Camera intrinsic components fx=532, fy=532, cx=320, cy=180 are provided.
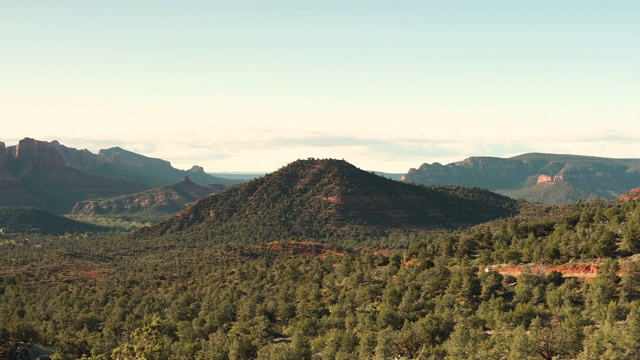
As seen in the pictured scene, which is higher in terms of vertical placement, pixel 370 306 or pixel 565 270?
pixel 565 270

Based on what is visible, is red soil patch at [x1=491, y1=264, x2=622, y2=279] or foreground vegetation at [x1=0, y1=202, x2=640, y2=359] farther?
red soil patch at [x1=491, y1=264, x2=622, y2=279]

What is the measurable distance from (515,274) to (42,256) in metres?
135

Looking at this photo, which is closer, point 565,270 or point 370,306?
point 565,270

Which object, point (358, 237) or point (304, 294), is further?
point (358, 237)

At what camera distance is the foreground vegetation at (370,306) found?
53.3 metres

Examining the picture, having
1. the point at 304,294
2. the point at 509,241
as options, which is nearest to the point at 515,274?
the point at 509,241

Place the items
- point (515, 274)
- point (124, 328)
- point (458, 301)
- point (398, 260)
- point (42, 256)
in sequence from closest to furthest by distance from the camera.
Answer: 1. point (458, 301)
2. point (515, 274)
3. point (124, 328)
4. point (398, 260)
5. point (42, 256)

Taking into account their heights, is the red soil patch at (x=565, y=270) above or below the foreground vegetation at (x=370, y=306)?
above

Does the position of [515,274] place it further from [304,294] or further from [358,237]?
[358,237]

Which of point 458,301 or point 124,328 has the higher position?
point 458,301

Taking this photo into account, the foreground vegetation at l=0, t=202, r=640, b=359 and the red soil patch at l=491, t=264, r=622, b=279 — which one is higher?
the red soil patch at l=491, t=264, r=622, b=279

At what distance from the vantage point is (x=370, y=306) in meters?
77.8

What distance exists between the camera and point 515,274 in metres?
75.8

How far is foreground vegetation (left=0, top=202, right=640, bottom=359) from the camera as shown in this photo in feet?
175
